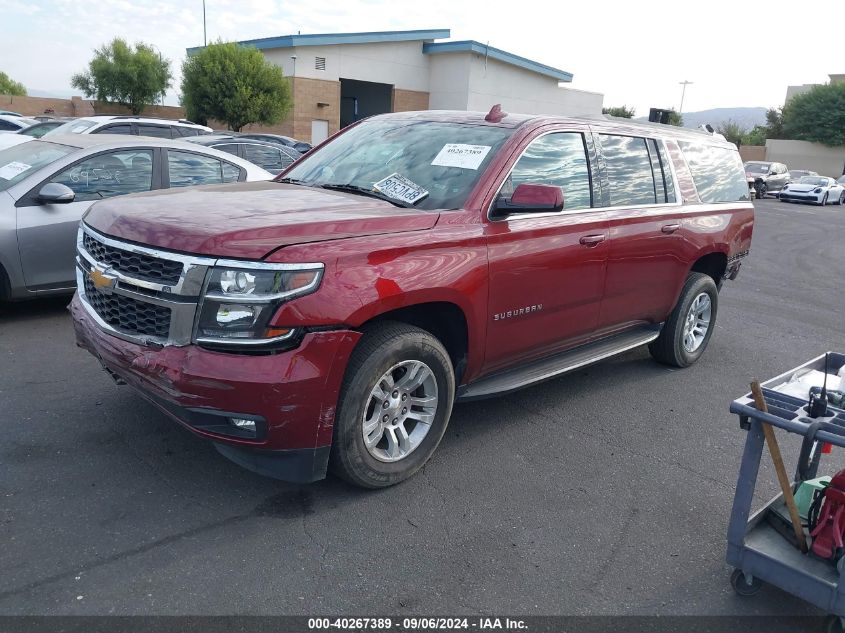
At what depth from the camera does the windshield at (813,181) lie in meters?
32.5

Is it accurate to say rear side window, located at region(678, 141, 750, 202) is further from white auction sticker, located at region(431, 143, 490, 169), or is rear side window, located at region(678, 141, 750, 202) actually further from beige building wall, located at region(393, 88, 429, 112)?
beige building wall, located at region(393, 88, 429, 112)

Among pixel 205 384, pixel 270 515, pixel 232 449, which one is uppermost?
pixel 205 384

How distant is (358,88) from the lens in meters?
40.0

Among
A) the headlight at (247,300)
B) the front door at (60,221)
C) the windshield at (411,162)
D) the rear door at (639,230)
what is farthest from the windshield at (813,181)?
the headlight at (247,300)

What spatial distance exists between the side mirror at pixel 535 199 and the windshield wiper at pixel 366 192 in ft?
1.87

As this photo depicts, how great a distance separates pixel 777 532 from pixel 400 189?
2.60 m

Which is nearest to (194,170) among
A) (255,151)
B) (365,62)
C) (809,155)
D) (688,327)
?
(688,327)

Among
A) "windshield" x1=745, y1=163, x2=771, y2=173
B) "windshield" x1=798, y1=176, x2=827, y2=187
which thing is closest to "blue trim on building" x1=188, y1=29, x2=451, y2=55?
"windshield" x1=745, y1=163, x2=771, y2=173

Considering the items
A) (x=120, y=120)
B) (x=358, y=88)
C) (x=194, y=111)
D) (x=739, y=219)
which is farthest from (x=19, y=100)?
(x=739, y=219)

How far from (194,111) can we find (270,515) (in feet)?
97.9

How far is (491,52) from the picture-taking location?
1448 inches

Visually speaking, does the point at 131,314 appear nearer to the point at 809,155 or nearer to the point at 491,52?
the point at 491,52

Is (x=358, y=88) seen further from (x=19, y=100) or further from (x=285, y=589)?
(x=285, y=589)

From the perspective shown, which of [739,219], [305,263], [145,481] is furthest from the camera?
[739,219]
